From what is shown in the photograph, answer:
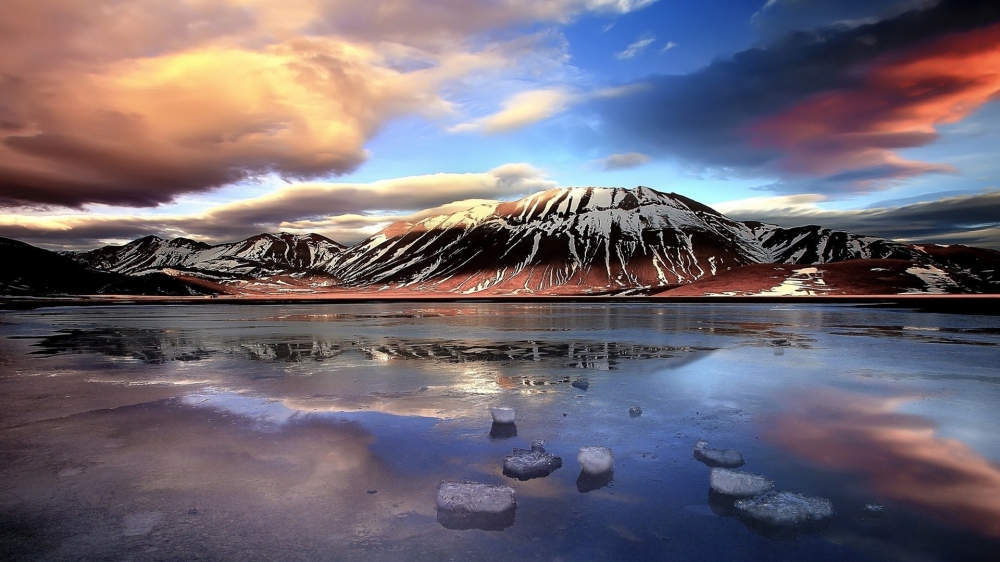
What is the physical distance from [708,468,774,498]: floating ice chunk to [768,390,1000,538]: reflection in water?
4.90ft

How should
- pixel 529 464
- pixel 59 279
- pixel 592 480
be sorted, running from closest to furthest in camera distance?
pixel 592 480 < pixel 529 464 < pixel 59 279

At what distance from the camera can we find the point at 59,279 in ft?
538

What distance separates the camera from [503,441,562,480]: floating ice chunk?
23.4 ft

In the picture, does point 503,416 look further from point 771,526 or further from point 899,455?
point 899,455

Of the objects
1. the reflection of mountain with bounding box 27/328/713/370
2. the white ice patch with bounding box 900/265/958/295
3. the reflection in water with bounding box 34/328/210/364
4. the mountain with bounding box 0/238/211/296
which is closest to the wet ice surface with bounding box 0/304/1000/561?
the reflection of mountain with bounding box 27/328/713/370

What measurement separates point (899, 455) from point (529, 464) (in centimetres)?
583

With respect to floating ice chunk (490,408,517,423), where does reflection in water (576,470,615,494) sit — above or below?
below

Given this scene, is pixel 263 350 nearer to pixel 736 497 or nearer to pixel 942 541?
pixel 736 497

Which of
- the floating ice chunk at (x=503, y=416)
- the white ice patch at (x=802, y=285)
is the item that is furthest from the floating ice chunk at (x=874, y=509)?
the white ice patch at (x=802, y=285)

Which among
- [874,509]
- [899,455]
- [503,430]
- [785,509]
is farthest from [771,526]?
[503,430]

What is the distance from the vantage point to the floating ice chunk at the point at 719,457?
7547 mm

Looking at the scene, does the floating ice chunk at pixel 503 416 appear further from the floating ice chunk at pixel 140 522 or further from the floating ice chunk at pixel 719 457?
the floating ice chunk at pixel 140 522

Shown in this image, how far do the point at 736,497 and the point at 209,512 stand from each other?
20.9 ft

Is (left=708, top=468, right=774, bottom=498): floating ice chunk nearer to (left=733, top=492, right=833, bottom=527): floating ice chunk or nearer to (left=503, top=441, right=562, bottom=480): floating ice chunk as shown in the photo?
(left=733, top=492, right=833, bottom=527): floating ice chunk
